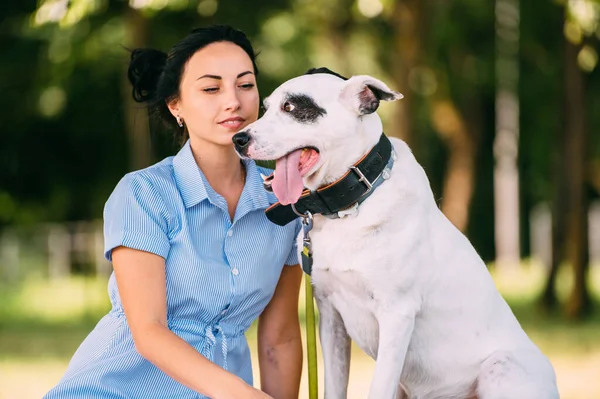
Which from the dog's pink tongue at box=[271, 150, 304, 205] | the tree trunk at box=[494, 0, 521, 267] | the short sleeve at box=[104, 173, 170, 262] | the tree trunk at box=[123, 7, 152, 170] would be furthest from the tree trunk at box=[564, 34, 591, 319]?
the short sleeve at box=[104, 173, 170, 262]

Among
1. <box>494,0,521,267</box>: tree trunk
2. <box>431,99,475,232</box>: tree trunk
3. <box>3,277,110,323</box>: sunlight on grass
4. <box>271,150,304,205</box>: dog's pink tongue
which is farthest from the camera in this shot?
<box>494,0,521,267</box>: tree trunk

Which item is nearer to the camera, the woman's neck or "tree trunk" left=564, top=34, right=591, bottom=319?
the woman's neck

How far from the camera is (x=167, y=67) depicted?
381 cm

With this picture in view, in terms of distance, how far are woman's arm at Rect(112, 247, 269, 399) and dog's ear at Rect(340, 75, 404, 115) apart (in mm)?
828

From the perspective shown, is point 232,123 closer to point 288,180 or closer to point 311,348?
point 288,180

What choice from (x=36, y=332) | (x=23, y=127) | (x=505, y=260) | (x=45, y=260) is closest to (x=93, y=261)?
(x=45, y=260)

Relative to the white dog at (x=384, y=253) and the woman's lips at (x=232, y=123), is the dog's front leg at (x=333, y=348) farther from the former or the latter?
the woman's lips at (x=232, y=123)

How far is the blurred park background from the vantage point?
1147cm

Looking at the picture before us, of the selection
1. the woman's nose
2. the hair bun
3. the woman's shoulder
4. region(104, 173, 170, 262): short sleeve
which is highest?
the hair bun

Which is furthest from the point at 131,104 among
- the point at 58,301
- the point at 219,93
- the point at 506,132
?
the point at 506,132

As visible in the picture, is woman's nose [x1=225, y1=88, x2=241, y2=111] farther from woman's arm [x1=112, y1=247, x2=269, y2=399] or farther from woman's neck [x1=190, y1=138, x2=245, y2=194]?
woman's arm [x1=112, y1=247, x2=269, y2=399]

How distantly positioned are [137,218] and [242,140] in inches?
17.1

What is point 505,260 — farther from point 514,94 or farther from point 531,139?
point 514,94

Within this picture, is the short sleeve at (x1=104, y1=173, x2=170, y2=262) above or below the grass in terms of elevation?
above
